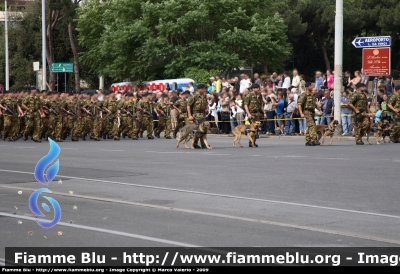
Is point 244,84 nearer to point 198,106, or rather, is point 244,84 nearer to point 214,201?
point 198,106

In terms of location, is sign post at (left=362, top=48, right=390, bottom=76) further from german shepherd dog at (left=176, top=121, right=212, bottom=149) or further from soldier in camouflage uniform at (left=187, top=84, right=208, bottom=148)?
german shepherd dog at (left=176, top=121, right=212, bottom=149)

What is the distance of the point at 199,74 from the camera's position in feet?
142

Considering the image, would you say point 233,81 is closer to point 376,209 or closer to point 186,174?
point 186,174

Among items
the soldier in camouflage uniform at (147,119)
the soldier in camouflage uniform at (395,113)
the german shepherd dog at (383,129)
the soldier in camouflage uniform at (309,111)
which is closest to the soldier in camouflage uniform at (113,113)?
the soldier in camouflage uniform at (147,119)

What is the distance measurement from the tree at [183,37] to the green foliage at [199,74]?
80cm

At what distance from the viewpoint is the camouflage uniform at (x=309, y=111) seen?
24.7 metres

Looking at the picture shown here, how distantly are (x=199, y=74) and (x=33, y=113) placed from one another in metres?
14.1

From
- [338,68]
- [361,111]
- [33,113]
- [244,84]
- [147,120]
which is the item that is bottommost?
[147,120]

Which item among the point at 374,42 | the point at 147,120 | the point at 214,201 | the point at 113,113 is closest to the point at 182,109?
the point at 147,120

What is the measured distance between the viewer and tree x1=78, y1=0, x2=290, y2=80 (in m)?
45.6

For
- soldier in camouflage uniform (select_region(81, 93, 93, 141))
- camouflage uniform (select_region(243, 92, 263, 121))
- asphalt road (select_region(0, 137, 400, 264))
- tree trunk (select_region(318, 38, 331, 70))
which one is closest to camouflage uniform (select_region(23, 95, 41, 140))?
soldier in camouflage uniform (select_region(81, 93, 93, 141))

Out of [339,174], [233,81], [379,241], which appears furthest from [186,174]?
[233,81]

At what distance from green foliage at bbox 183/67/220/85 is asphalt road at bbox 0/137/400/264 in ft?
73.7

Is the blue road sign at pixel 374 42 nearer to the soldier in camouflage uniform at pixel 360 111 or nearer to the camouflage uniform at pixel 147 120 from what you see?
the soldier in camouflage uniform at pixel 360 111
